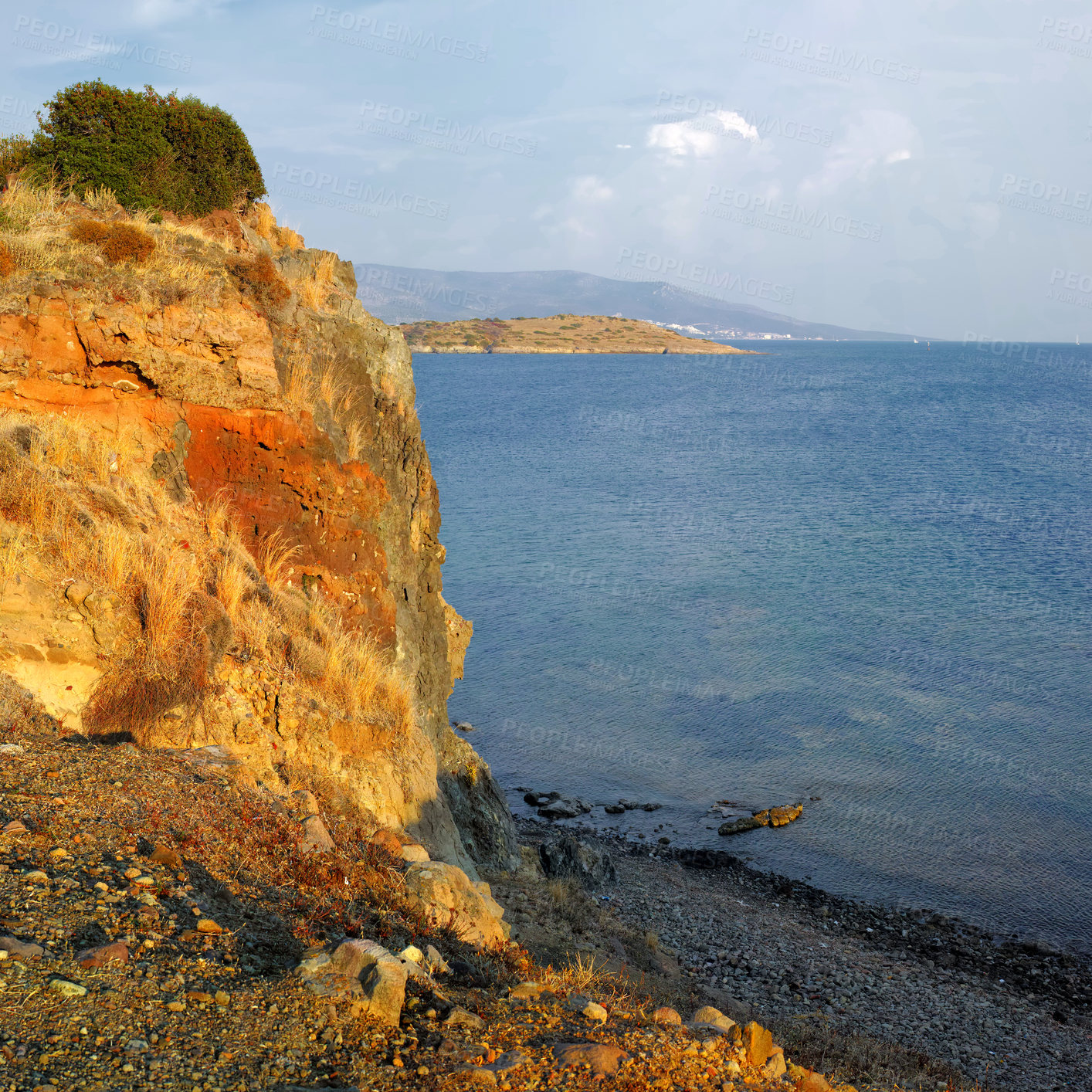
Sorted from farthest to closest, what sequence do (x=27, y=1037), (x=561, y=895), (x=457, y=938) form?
1. (x=561, y=895)
2. (x=457, y=938)
3. (x=27, y=1037)

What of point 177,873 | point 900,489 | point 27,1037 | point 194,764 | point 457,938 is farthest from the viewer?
point 900,489

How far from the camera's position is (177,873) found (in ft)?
16.6

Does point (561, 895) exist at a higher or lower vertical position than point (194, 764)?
lower

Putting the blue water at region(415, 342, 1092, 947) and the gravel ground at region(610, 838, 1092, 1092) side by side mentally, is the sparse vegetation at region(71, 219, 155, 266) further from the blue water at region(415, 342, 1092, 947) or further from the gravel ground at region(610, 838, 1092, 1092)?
the blue water at region(415, 342, 1092, 947)

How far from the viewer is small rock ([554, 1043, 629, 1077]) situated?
13.5 ft

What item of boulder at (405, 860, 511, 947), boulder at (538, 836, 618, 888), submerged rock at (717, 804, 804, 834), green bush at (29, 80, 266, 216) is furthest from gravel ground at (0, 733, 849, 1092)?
submerged rock at (717, 804, 804, 834)

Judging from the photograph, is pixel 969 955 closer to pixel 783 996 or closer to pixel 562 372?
pixel 783 996

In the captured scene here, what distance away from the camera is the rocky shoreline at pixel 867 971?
11.5 metres

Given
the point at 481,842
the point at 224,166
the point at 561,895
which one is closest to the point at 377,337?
the point at 224,166

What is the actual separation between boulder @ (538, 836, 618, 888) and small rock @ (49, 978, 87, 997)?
430 inches

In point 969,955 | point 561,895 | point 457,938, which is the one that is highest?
point 457,938

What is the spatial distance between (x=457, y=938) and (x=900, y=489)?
170 ft

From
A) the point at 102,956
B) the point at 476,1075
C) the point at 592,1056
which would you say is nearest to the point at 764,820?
the point at 592,1056

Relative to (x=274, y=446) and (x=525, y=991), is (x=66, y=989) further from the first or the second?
(x=274, y=446)
